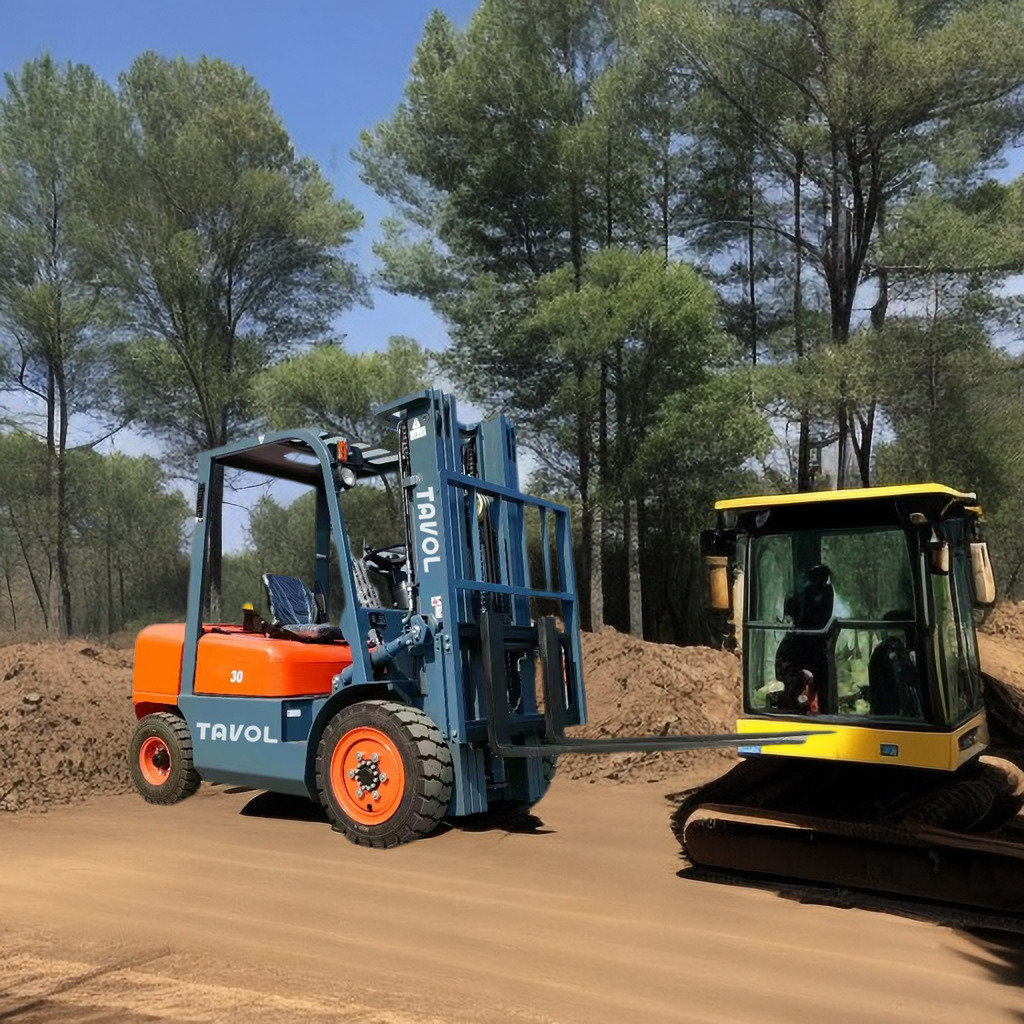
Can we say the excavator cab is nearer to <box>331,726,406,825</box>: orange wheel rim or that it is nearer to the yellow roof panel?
the yellow roof panel

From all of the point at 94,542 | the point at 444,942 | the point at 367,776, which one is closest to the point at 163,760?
the point at 367,776

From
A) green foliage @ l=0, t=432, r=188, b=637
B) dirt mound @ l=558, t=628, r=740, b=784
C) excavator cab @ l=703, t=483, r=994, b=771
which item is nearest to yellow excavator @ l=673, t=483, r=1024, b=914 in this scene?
excavator cab @ l=703, t=483, r=994, b=771

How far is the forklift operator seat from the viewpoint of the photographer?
7.17 meters

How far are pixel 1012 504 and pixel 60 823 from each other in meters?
16.3

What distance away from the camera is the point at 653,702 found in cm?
1064

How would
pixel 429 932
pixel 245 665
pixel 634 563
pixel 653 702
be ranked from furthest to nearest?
1. pixel 634 563
2. pixel 653 702
3. pixel 245 665
4. pixel 429 932

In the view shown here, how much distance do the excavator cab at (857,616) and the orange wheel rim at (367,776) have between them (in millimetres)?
2090

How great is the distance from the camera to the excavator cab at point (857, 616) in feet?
16.5

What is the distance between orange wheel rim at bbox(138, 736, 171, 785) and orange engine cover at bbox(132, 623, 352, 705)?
31 cm

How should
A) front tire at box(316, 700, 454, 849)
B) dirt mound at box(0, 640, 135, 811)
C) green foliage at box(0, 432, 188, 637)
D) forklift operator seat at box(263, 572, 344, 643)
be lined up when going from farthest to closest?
green foliage at box(0, 432, 188, 637) < dirt mound at box(0, 640, 135, 811) < forklift operator seat at box(263, 572, 344, 643) < front tire at box(316, 700, 454, 849)

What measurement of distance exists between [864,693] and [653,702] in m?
5.58

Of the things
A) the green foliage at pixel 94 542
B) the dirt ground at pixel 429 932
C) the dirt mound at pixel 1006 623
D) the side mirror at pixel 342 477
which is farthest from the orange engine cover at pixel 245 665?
the green foliage at pixel 94 542

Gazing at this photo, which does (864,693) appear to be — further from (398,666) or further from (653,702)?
(653,702)

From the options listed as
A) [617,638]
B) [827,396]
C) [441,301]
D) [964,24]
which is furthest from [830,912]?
[441,301]
